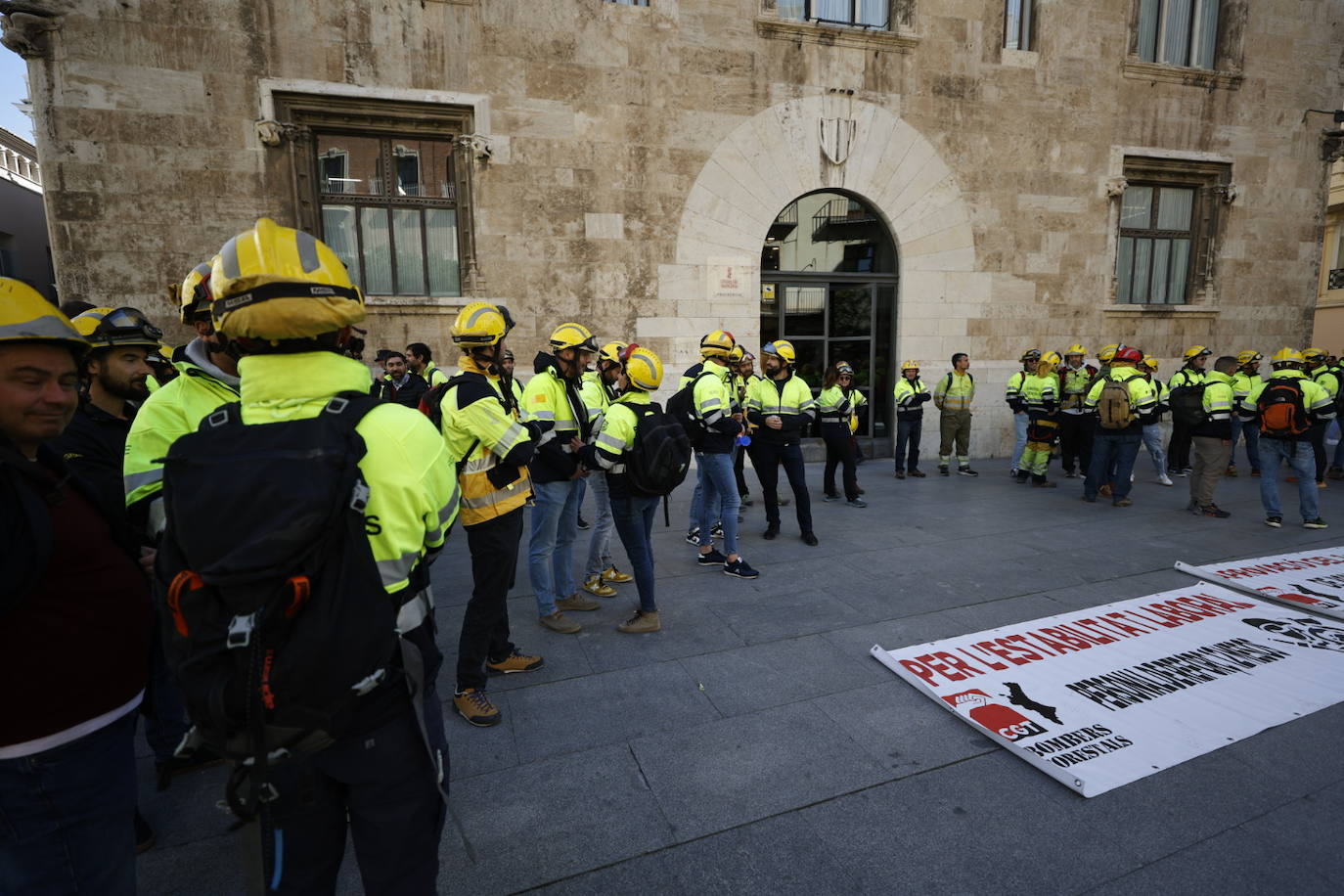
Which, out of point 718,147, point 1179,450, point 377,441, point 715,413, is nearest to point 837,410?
point 715,413

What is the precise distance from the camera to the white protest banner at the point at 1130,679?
3168 millimetres

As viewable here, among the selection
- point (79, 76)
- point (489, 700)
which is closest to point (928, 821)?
point (489, 700)

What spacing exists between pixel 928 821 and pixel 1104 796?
2.73ft

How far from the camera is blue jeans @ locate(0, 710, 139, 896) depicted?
1.52 meters

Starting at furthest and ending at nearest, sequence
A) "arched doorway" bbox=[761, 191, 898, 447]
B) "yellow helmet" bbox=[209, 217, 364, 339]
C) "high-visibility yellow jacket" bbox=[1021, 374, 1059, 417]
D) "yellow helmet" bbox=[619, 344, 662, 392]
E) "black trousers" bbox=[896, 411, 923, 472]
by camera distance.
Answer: "arched doorway" bbox=[761, 191, 898, 447] → "black trousers" bbox=[896, 411, 923, 472] → "high-visibility yellow jacket" bbox=[1021, 374, 1059, 417] → "yellow helmet" bbox=[619, 344, 662, 392] → "yellow helmet" bbox=[209, 217, 364, 339]

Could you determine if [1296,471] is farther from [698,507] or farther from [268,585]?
[268,585]

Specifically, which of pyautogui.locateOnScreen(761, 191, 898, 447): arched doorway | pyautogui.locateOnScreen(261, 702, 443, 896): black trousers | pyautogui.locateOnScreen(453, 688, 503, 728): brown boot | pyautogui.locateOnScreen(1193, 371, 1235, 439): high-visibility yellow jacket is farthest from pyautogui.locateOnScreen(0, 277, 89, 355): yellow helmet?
pyautogui.locateOnScreen(761, 191, 898, 447): arched doorway

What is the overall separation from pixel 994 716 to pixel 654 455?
2.42 m

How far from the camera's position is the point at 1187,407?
8.41 meters

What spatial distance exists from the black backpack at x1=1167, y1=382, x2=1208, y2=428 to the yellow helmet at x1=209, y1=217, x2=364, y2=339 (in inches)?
360

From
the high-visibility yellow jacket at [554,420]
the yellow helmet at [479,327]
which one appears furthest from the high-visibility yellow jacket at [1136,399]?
the yellow helmet at [479,327]

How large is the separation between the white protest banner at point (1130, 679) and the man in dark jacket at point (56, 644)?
3.49 meters

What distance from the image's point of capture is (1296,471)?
23.4 feet

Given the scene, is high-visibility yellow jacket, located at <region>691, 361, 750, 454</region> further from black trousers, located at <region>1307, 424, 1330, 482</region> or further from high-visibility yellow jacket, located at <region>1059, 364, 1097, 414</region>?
black trousers, located at <region>1307, 424, 1330, 482</region>
